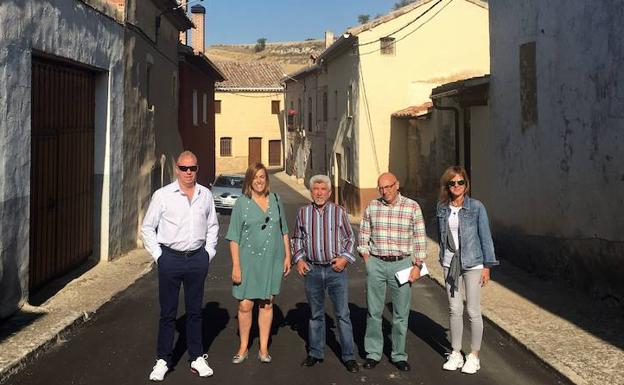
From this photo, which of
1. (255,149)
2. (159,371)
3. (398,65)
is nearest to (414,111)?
(398,65)

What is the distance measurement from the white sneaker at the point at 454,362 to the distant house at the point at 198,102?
1411 centimetres

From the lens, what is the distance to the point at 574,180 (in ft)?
27.1

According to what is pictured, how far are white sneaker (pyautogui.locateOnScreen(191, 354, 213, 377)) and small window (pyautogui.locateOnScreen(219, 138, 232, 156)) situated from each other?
123 ft

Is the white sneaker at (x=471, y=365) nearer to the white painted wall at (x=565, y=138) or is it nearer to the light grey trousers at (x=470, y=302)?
the light grey trousers at (x=470, y=302)

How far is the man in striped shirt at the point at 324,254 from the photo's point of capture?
5027 mm

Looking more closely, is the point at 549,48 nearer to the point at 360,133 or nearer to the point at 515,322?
the point at 515,322

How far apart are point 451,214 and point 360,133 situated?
15.2 metres

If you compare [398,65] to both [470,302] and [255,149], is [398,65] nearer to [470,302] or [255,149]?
[470,302]

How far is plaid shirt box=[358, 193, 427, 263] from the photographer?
504 centimetres

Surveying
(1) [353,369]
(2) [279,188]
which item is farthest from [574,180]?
(2) [279,188]

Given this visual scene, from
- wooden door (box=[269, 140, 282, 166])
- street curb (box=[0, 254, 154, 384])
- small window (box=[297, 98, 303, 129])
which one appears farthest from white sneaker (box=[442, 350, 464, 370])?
wooden door (box=[269, 140, 282, 166])

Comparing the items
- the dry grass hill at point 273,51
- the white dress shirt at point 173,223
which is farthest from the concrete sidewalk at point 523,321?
the dry grass hill at point 273,51

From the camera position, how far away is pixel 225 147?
42.3m

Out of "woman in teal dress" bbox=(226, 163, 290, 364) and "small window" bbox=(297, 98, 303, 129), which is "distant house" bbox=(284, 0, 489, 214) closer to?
"small window" bbox=(297, 98, 303, 129)
